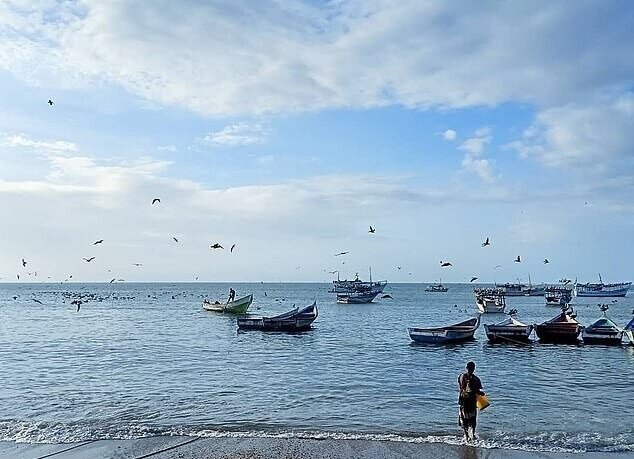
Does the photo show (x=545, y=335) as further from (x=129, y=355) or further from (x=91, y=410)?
(x=91, y=410)

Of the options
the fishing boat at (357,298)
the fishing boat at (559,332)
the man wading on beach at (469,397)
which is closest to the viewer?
the man wading on beach at (469,397)

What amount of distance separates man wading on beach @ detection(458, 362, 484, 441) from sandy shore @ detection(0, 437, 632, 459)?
2.14ft

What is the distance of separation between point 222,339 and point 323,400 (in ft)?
75.1

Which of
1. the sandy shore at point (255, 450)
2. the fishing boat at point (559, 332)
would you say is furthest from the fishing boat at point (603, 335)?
the sandy shore at point (255, 450)

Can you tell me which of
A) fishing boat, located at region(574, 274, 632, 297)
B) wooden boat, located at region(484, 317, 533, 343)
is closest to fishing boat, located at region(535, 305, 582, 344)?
wooden boat, located at region(484, 317, 533, 343)

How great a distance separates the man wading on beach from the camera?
14672mm

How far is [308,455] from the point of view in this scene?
1388 cm

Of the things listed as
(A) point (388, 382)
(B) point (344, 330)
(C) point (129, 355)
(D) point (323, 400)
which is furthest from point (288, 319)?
(D) point (323, 400)

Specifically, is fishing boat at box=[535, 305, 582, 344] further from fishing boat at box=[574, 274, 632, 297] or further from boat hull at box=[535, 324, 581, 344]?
fishing boat at box=[574, 274, 632, 297]

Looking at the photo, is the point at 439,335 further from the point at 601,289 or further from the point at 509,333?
the point at 601,289

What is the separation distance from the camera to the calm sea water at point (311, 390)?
659 inches

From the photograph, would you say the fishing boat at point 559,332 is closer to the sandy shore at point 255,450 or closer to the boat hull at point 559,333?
the boat hull at point 559,333

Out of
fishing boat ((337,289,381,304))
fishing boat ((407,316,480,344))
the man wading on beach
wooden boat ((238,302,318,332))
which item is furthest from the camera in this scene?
fishing boat ((337,289,381,304))

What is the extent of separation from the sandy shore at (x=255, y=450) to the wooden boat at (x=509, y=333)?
24.5 m
